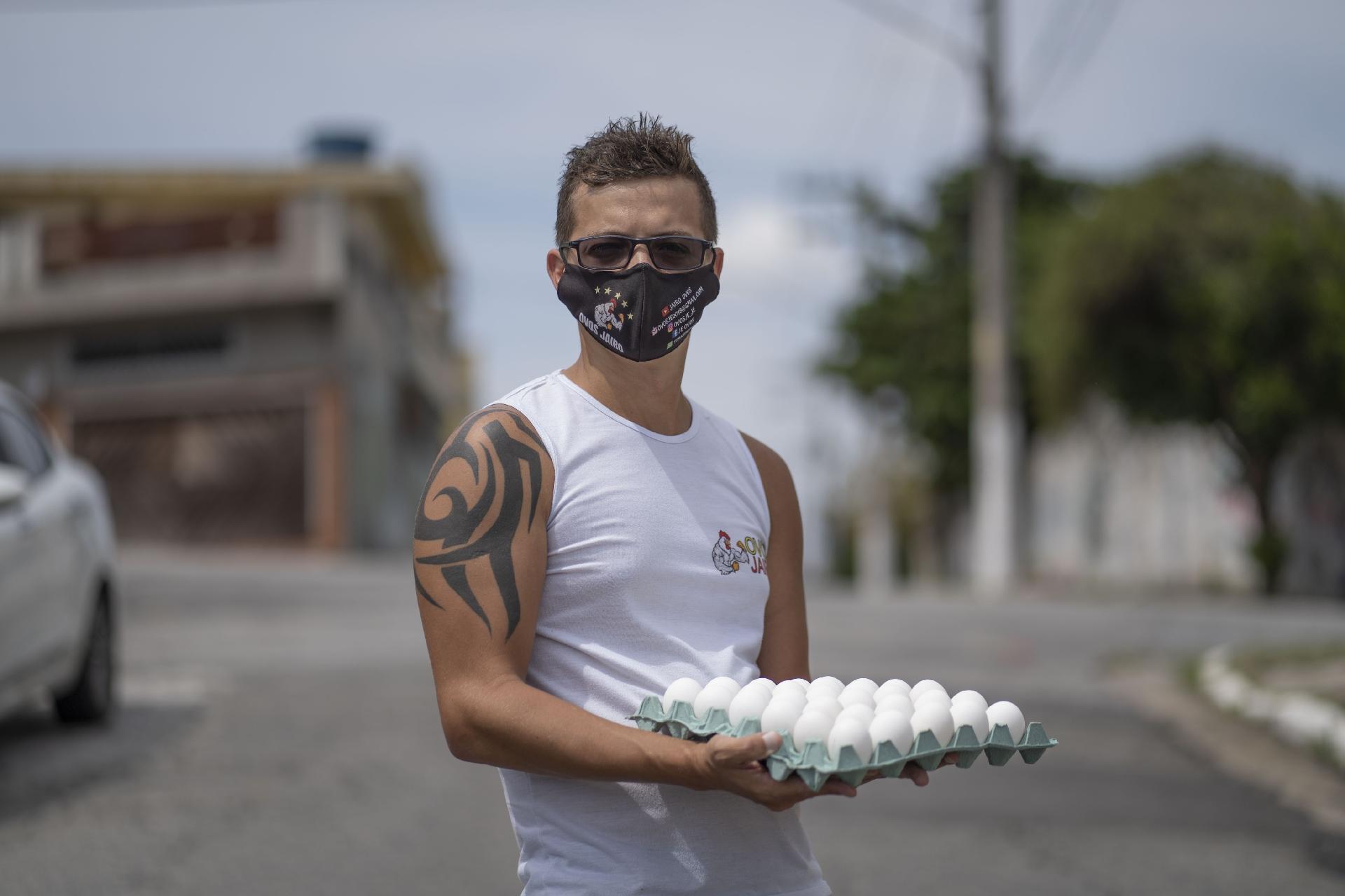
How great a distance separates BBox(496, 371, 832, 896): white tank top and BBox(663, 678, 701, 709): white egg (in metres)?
0.13

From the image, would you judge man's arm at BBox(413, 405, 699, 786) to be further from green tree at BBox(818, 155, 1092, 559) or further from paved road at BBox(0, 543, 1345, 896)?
green tree at BBox(818, 155, 1092, 559)

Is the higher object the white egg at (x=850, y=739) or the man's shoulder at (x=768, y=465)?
the man's shoulder at (x=768, y=465)

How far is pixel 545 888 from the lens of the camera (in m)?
2.16

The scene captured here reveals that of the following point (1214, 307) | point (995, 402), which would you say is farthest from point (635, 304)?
point (1214, 307)

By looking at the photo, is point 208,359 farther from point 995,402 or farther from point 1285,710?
point 1285,710

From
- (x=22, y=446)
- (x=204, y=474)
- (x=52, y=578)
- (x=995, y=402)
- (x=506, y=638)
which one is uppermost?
(x=506, y=638)

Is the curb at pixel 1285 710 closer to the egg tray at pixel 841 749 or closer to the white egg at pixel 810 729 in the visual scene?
the egg tray at pixel 841 749

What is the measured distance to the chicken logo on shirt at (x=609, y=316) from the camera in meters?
2.29

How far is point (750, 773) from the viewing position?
1.91 metres

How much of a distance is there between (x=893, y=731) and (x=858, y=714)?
5 centimetres

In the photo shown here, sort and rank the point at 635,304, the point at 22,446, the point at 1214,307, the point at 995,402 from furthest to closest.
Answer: the point at 995,402 < the point at 1214,307 < the point at 22,446 < the point at 635,304

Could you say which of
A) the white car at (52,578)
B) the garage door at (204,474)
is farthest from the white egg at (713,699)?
the garage door at (204,474)

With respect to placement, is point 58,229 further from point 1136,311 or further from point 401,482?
point 1136,311

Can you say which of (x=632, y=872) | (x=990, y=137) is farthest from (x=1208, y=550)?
(x=632, y=872)
